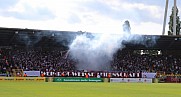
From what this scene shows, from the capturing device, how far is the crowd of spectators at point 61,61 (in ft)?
176

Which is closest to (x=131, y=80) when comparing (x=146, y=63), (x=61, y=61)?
(x=61, y=61)

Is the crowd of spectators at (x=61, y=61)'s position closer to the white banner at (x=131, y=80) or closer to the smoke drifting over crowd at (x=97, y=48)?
the smoke drifting over crowd at (x=97, y=48)

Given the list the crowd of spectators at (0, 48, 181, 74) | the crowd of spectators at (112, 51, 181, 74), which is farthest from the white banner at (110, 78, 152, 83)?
the crowd of spectators at (112, 51, 181, 74)

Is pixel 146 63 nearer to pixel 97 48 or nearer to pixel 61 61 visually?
pixel 97 48

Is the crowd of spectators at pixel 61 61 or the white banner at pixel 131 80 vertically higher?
the crowd of spectators at pixel 61 61

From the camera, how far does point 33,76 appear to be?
161 feet

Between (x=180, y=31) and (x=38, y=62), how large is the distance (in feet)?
154

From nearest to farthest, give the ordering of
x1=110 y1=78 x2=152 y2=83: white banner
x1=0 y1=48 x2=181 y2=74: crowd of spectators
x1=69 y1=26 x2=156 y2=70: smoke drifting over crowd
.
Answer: x1=110 y1=78 x2=152 y2=83: white banner, x1=0 y1=48 x2=181 y2=74: crowd of spectators, x1=69 y1=26 x2=156 y2=70: smoke drifting over crowd

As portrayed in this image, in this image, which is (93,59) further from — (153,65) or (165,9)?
(165,9)

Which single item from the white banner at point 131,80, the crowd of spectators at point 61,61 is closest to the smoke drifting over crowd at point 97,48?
the crowd of spectators at point 61,61

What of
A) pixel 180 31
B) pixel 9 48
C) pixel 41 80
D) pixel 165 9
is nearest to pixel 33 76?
pixel 41 80

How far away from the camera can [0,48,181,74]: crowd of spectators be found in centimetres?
5371

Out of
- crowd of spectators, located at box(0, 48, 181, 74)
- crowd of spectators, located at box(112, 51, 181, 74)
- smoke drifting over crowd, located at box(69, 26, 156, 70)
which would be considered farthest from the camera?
crowd of spectators, located at box(112, 51, 181, 74)

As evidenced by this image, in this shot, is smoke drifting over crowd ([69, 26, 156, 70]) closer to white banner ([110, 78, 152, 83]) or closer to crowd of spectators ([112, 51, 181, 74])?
crowd of spectators ([112, 51, 181, 74])
